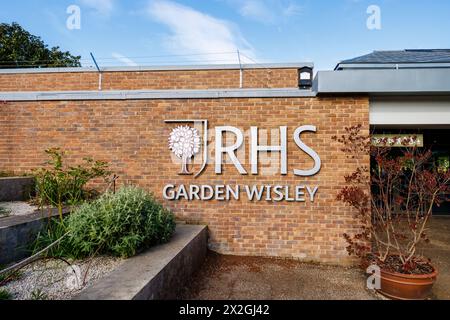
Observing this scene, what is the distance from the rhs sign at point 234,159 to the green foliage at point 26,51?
15461 millimetres

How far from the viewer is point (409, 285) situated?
355 cm

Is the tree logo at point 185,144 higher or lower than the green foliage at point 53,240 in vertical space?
higher

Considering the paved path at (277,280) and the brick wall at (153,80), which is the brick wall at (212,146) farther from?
the brick wall at (153,80)

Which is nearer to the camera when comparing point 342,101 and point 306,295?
point 306,295

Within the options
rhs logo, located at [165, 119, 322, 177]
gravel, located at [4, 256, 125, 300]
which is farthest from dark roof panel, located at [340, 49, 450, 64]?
gravel, located at [4, 256, 125, 300]

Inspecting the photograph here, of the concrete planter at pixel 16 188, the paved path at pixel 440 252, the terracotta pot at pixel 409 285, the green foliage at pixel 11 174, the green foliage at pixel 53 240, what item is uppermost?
the green foliage at pixel 11 174

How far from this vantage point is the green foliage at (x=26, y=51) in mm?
16266

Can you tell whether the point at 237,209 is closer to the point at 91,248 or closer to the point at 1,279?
the point at 91,248

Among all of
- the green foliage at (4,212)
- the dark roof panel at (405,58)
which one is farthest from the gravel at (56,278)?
the dark roof panel at (405,58)

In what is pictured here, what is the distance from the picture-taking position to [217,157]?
5027 millimetres

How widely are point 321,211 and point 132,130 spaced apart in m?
3.64

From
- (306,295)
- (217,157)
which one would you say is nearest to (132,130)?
(217,157)
